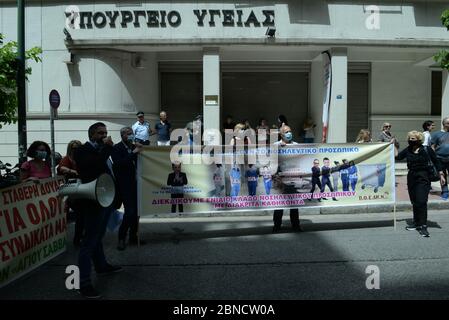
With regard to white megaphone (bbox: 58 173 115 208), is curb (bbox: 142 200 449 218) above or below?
below

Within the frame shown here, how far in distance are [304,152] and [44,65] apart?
1025 centimetres

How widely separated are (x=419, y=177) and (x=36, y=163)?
606cm

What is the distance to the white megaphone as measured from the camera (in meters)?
5.07

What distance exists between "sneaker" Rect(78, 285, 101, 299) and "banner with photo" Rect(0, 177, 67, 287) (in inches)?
34.8

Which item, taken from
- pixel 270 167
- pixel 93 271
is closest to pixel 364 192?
pixel 270 167

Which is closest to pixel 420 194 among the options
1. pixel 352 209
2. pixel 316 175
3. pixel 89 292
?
pixel 316 175

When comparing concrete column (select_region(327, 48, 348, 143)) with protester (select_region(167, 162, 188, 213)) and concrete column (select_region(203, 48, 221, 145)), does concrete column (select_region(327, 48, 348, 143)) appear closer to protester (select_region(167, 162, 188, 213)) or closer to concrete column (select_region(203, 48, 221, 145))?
concrete column (select_region(203, 48, 221, 145))

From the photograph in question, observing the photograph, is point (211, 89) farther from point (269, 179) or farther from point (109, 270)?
point (109, 270)

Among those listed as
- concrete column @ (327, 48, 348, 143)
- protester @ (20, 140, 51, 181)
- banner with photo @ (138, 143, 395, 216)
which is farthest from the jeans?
concrete column @ (327, 48, 348, 143)

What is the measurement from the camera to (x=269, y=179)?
8.14 metres

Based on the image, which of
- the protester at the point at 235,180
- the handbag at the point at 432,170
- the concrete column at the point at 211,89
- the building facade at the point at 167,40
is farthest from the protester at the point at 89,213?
the building facade at the point at 167,40

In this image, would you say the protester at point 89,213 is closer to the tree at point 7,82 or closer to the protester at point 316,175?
the protester at point 316,175

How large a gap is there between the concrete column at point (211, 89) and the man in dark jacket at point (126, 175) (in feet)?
25.4

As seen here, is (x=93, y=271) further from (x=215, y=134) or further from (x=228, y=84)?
(x=228, y=84)
